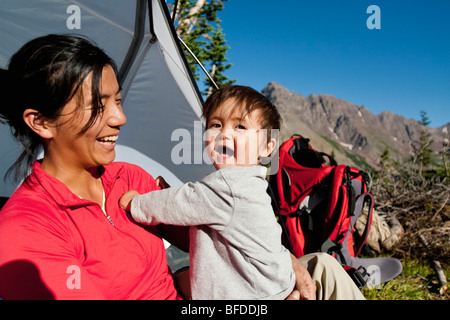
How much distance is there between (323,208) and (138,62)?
8.05ft

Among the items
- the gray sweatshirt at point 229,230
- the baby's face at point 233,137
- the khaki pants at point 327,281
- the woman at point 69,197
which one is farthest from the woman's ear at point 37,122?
the khaki pants at point 327,281

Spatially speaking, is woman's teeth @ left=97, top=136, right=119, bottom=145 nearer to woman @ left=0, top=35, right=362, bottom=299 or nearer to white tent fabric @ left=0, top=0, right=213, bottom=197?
woman @ left=0, top=35, right=362, bottom=299

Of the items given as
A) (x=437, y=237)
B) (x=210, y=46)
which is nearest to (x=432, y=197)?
(x=437, y=237)

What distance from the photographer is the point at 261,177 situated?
141 centimetres

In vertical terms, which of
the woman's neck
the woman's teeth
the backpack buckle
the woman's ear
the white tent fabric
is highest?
the white tent fabric

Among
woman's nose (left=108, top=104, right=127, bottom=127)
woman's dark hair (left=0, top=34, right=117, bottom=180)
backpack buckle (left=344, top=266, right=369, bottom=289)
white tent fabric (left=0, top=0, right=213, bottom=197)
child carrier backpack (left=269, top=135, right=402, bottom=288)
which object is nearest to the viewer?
woman's dark hair (left=0, top=34, right=117, bottom=180)

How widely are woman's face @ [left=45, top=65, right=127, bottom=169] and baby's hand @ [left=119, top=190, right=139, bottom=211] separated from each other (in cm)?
22

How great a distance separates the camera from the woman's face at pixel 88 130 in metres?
1.29

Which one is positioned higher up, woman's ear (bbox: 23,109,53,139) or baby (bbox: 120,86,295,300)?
woman's ear (bbox: 23,109,53,139)

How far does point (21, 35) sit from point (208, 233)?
215 cm

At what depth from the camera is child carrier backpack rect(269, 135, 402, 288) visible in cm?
294

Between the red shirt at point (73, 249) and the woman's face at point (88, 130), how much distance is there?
0.44 ft

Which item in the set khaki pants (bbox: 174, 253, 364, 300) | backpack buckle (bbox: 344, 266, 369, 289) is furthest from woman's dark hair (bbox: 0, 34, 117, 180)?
backpack buckle (bbox: 344, 266, 369, 289)
